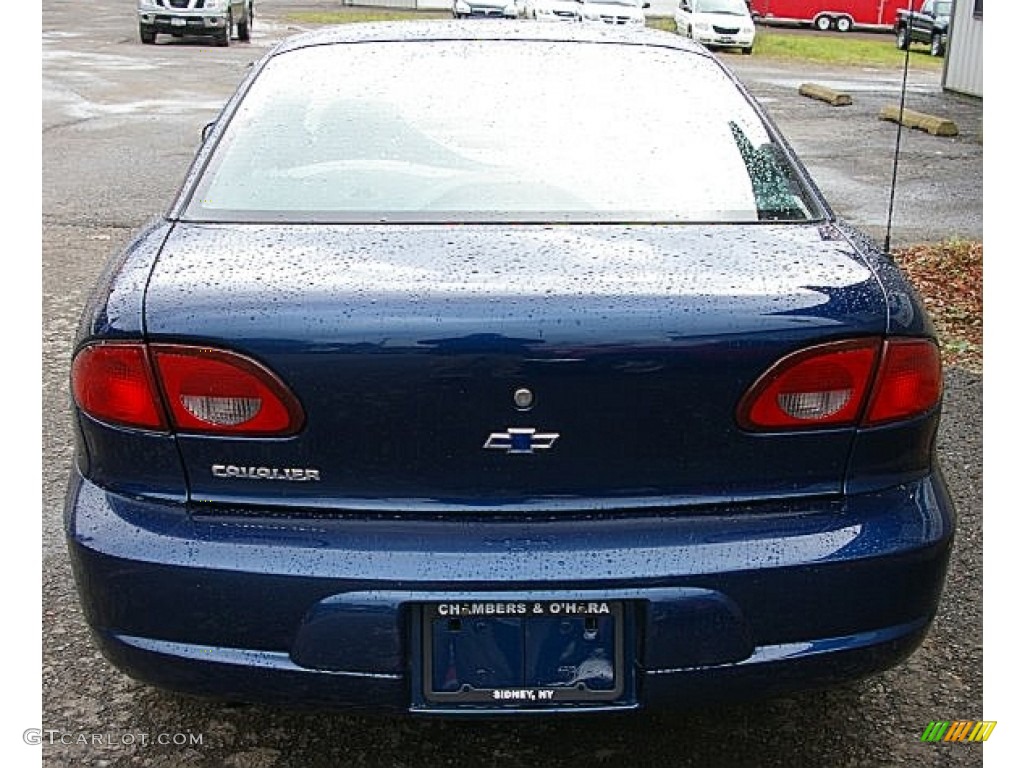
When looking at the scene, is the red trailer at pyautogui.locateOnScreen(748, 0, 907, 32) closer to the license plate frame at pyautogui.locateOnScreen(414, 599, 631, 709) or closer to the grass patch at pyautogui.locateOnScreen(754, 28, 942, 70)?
the grass patch at pyautogui.locateOnScreen(754, 28, 942, 70)

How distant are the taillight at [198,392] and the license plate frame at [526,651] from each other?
438 mm

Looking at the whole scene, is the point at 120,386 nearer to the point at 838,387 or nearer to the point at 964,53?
the point at 838,387

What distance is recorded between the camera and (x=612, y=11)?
Answer: 79.5ft

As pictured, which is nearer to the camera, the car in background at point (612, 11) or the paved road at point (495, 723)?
the paved road at point (495, 723)

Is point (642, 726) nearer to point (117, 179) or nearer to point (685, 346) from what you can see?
point (685, 346)

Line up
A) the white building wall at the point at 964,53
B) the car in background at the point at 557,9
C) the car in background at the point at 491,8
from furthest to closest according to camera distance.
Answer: the car in background at the point at 491,8
the car in background at the point at 557,9
the white building wall at the point at 964,53

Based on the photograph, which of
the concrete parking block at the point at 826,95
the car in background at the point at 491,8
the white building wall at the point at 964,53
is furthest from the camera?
the car in background at the point at 491,8

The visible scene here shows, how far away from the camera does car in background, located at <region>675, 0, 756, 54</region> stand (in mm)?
26703

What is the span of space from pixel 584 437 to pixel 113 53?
21.2m

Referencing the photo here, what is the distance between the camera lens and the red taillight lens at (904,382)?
7.33ft

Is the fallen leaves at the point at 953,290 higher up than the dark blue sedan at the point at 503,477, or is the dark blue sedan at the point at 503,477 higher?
the dark blue sedan at the point at 503,477

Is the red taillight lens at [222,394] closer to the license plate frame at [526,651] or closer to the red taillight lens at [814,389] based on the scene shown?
the license plate frame at [526,651]

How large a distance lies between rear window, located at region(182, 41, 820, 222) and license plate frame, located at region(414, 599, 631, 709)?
87 centimetres

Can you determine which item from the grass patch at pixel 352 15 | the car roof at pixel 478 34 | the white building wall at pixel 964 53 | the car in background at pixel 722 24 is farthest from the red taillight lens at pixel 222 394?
the grass patch at pixel 352 15
